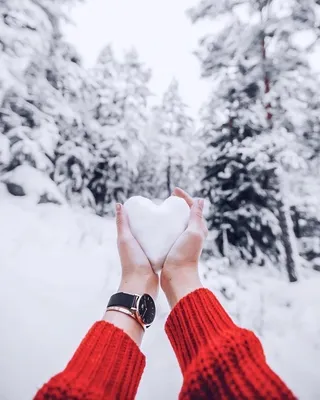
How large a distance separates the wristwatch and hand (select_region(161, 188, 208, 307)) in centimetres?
17

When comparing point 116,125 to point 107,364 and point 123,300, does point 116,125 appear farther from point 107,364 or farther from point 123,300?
point 107,364

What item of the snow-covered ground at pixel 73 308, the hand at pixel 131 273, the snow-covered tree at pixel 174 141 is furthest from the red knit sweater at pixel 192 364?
the snow-covered tree at pixel 174 141

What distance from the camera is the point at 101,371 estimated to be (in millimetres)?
1098

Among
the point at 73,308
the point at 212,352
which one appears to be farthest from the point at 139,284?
the point at 73,308

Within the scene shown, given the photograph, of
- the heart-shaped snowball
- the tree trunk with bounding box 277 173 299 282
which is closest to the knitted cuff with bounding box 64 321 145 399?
the heart-shaped snowball

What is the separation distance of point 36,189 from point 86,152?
4110 mm

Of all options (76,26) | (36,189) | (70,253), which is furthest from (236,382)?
(76,26)

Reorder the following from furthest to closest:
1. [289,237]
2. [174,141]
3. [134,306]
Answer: [174,141], [289,237], [134,306]

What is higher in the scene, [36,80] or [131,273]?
[36,80]

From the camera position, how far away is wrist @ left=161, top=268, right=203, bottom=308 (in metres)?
1.67

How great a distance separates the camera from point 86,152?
11.0 m

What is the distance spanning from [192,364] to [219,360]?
13 centimetres

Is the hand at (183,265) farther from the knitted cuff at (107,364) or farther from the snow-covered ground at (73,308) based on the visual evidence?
the snow-covered ground at (73,308)

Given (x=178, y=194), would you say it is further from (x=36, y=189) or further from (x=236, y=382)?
(x=36, y=189)
